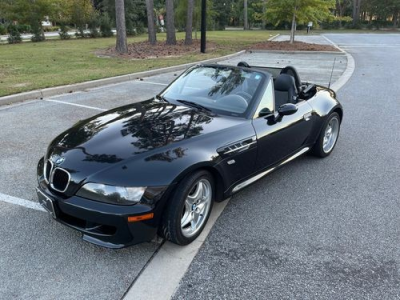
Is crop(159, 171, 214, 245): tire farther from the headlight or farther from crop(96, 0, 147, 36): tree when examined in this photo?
crop(96, 0, 147, 36): tree

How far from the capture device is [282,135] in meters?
3.89

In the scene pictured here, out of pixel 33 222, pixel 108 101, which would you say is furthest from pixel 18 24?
pixel 33 222

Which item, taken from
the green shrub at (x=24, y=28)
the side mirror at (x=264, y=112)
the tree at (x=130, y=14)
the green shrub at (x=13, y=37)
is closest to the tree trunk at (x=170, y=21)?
the green shrub at (x=13, y=37)

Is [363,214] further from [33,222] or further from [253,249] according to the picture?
[33,222]

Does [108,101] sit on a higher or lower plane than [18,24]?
lower

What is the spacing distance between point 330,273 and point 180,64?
37.0 feet

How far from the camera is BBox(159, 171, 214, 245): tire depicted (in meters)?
2.70

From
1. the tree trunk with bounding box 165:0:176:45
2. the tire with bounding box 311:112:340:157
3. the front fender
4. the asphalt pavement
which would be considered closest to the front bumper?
the asphalt pavement

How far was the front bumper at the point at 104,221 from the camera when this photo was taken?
2.49 m

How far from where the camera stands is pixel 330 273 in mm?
2686

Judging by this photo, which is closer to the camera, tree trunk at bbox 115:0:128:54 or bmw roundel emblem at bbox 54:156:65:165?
bmw roundel emblem at bbox 54:156:65:165

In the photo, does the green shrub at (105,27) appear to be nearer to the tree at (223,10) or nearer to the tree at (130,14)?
the tree at (130,14)

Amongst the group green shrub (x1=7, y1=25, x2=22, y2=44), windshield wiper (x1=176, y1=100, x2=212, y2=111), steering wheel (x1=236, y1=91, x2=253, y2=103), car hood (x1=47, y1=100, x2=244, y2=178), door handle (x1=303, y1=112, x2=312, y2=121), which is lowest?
door handle (x1=303, y1=112, x2=312, y2=121)

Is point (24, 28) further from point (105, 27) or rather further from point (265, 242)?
point (265, 242)
